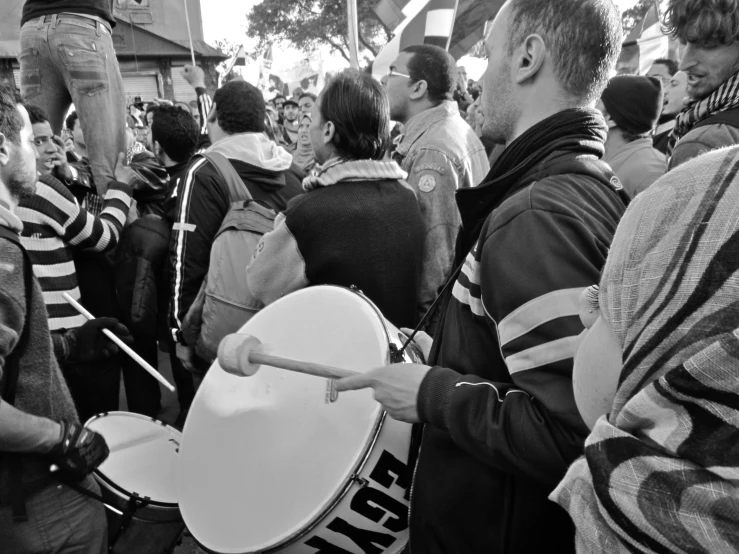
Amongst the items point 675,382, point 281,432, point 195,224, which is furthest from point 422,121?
point 675,382

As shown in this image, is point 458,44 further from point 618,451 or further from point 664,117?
point 618,451

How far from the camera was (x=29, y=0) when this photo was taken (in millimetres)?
2902

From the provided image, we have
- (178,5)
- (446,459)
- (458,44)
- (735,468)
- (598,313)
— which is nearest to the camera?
(735,468)

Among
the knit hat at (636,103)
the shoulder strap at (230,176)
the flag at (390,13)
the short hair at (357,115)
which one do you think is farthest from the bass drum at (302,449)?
the flag at (390,13)

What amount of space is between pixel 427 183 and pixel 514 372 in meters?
2.07

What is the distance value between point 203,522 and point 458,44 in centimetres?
596

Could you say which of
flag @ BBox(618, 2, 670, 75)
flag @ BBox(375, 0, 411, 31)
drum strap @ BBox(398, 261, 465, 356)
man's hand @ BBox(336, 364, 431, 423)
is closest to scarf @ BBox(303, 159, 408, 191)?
drum strap @ BBox(398, 261, 465, 356)

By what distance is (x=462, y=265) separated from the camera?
1.32 m

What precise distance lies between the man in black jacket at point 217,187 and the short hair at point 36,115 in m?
0.83

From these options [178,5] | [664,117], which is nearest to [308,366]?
[664,117]

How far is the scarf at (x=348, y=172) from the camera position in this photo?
7.38ft

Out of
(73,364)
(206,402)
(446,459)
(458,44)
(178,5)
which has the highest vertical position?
(178,5)

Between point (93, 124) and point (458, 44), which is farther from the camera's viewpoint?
point (458, 44)

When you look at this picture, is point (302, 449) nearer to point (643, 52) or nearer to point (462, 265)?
point (462, 265)
